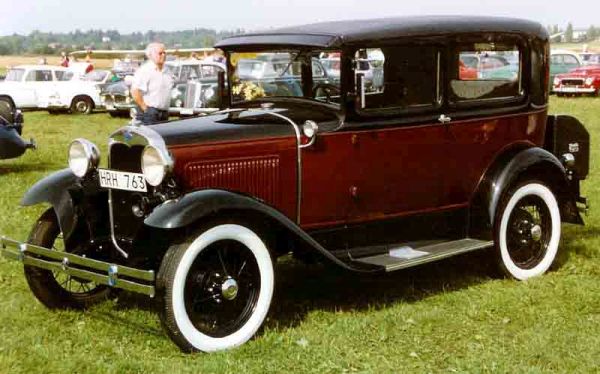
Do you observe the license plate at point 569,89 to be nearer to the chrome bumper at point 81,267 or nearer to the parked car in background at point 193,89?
the parked car in background at point 193,89

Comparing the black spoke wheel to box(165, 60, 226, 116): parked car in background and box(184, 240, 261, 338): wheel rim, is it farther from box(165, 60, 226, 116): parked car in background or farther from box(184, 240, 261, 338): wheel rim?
box(165, 60, 226, 116): parked car in background

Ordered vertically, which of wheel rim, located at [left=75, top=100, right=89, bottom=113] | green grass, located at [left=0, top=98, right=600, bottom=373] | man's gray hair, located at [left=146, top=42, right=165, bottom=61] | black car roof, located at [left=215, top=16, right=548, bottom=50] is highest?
black car roof, located at [left=215, top=16, right=548, bottom=50]

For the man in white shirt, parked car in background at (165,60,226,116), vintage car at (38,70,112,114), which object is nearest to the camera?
the man in white shirt

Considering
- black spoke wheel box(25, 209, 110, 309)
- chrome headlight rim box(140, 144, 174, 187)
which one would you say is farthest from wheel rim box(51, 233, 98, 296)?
chrome headlight rim box(140, 144, 174, 187)

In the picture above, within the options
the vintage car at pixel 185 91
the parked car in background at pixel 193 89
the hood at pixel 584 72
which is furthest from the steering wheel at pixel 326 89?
the hood at pixel 584 72

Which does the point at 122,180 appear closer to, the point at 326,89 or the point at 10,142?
the point at 326,89

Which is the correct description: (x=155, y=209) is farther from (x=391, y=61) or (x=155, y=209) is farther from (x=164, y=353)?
(x=391, y=61)

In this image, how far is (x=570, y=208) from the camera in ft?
20.6

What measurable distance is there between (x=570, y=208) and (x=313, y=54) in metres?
2.37

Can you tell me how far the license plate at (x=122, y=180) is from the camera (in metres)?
4.71

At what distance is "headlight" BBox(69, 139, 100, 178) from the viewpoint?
5.04 meters

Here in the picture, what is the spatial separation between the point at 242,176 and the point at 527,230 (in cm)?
229

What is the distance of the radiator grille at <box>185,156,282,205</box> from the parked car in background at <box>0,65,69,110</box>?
61.6 ft

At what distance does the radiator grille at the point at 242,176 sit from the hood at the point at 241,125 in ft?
0.46
